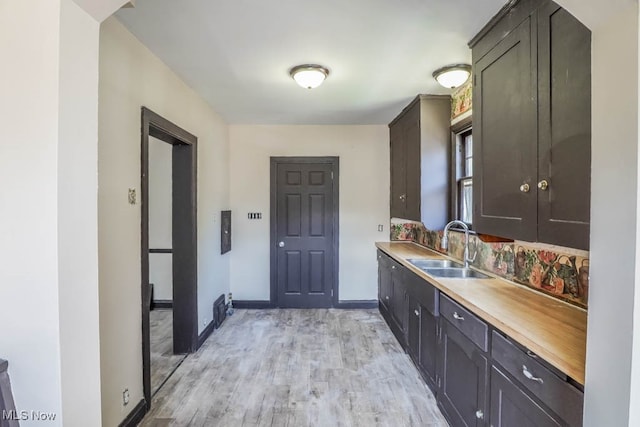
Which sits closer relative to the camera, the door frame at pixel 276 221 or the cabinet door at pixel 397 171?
the cabinet door at pixel 397 171

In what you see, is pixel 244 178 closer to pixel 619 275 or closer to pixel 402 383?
pixel 402 383

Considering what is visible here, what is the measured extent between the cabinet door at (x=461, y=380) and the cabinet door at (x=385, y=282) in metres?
1.54

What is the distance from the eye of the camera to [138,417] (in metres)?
2.28

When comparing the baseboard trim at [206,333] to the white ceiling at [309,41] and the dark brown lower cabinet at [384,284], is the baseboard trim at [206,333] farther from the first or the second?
the white ceiling at [309,41]

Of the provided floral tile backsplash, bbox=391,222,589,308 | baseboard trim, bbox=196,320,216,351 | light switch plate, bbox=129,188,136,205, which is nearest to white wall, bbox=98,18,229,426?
light switch plate, bbox=129,188,136,205

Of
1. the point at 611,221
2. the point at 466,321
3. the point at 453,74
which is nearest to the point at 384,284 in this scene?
the point at 466,321

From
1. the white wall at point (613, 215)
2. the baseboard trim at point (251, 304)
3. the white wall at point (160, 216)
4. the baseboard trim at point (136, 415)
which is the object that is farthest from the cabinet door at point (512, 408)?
the white wall at point (160, 216)

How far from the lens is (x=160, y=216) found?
4777 mm

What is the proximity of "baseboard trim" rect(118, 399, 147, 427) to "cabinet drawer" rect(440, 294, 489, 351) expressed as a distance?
2134 mm

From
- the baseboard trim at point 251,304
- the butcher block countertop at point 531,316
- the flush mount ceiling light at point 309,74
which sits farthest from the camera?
the baseboard trim at point 251,304

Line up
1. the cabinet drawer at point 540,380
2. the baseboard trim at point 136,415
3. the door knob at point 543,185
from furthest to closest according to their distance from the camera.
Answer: the baseboard trim at point 136,415
the door knob at point 543,185
the cabinet drawer at point 540,380

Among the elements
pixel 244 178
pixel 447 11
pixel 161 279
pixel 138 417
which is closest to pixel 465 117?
pixel 447 11

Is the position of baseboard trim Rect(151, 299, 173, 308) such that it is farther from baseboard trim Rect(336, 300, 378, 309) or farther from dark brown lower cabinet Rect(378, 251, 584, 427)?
dark brown lower cabinet Rect(378, 251, 584, 427)

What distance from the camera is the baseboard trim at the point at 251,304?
4.77 meters
